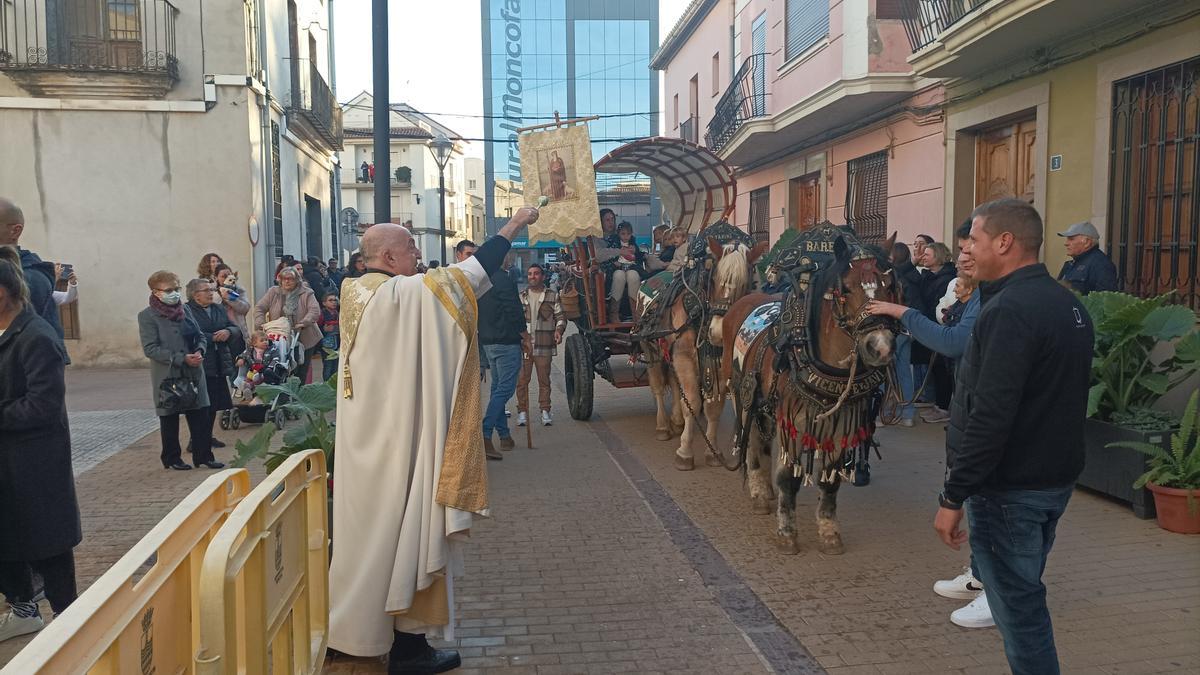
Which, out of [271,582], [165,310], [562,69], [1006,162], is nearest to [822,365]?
[271,582]

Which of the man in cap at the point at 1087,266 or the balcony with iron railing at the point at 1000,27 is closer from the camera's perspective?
the man in cap at the point at 1087,266

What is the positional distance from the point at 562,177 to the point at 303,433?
13.9 feet

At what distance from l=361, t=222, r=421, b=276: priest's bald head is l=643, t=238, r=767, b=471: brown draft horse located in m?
3.87

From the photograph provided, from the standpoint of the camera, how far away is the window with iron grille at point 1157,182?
23.7 feet

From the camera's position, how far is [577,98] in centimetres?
5459

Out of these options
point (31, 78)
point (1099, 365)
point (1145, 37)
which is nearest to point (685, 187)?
point (1145, 37)

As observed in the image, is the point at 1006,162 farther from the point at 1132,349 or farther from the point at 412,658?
the point at 412,658

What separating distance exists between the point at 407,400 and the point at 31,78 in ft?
46.3

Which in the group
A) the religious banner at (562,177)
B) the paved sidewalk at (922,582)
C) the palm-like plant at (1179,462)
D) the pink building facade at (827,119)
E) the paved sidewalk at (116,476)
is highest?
the pink building facade at (827,119)

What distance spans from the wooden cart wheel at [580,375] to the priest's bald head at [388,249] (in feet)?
19.3

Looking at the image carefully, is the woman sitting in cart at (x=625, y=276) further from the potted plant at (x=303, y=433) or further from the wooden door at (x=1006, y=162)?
the potted plant at (x=303, y=433)

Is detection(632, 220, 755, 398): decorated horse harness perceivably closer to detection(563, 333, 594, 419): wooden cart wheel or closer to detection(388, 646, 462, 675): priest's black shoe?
detection(563, 333, 594, 419): wooden cart wheel

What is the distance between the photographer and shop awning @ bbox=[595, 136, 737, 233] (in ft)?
34.0

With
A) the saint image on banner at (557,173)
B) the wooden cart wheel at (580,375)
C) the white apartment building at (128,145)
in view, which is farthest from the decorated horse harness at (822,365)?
the white apartment building at (128,145)
